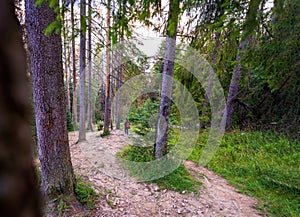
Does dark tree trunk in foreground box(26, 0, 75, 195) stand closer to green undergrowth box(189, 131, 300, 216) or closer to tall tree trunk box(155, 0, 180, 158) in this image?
tall tree trunk box(155, 0, 180, 158)

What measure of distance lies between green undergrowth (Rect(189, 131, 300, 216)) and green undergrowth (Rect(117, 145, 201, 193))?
3.76ft

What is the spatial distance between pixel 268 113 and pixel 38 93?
25.8ft

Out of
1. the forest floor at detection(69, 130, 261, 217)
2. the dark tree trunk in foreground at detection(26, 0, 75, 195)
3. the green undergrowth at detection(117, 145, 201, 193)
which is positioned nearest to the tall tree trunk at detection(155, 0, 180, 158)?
the green undergrowth at detection(117, 145, 201, 193)

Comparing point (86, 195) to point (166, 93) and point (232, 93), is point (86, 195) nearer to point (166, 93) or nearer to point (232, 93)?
point (166, 93)

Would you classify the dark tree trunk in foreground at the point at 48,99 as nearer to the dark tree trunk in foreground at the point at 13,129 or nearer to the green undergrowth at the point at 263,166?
the dark tree trunk in foreground at the point at 13,129

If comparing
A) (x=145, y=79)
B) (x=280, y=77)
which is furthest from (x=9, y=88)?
(x=145, y=79)

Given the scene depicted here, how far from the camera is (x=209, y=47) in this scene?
4.46 meters

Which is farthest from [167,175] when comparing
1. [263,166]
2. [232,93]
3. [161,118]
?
[232,93]

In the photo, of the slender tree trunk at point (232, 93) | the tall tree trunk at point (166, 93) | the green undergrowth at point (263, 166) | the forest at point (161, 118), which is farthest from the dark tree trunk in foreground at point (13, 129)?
the slender tree trunk at point (232, 93)

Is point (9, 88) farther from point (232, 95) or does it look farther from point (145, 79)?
point (232, 95)

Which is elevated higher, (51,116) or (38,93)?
(38,93)

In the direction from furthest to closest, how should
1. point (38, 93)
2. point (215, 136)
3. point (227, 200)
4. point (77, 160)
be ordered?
point (215, 136)
point (77, 160)
point (227, 200)
point (38, 93)

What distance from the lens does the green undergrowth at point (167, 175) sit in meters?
3.69

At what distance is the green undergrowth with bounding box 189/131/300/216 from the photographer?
345 cm
